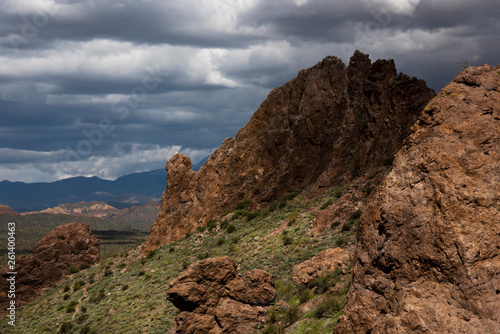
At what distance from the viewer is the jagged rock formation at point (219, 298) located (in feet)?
80.9

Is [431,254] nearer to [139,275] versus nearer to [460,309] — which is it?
[460,309]

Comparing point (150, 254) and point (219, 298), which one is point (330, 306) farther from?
point (150, 254)

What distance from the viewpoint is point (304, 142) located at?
5084cm

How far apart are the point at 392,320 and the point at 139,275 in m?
41.4

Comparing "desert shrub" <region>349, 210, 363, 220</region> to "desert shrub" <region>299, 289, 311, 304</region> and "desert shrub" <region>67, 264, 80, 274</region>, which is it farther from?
"desert shrub" <region>67, 264, 80, 274</region>

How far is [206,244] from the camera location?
157ft

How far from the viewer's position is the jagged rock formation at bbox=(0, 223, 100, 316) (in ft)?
196

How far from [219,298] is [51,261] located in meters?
46.8

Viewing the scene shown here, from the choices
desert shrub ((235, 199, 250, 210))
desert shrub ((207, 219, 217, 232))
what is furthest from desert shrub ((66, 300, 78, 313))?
desert shrub ((235, 199, 250, 210))

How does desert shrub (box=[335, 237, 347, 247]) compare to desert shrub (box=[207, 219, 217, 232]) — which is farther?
desert shrub (box=[207, 219, 217, 232])

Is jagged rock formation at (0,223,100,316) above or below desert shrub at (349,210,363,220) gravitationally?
below

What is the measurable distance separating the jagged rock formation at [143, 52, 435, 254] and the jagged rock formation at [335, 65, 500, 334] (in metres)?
24.9

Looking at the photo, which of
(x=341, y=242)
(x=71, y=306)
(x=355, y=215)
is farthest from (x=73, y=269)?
(x=341, y=242)

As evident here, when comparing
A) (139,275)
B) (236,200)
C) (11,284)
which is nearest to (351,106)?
(236,200)
